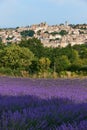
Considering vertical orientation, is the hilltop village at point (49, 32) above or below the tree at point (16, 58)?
below

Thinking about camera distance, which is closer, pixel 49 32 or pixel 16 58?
pixel 16 58

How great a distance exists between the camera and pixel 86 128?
395cm

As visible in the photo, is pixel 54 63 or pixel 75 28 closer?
pixel 54 63

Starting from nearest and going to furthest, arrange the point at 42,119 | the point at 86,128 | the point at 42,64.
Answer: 1. the point at 86,128
2. the point at 42,119
3. the point at 42,64

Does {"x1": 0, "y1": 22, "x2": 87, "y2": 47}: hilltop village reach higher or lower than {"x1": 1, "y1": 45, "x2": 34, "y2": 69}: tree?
lower

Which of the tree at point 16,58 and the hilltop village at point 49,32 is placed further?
the hilltop village at point 49,32

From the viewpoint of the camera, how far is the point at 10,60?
40.8 meters

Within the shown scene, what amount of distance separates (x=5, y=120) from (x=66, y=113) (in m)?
0.98

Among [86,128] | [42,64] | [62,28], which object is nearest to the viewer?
[86,128]

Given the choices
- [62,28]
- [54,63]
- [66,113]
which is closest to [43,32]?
[62,28]

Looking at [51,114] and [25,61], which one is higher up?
[51,114]

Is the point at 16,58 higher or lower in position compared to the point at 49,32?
higher

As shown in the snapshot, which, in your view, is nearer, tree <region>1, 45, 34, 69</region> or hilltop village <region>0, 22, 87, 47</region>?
tree <region>1, 45, 34, 69</region>

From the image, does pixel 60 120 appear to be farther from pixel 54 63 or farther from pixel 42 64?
pixel 54 63
